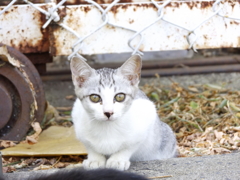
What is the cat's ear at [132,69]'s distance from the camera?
2125mm

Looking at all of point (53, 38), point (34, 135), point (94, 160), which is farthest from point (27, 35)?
point (94, 160)

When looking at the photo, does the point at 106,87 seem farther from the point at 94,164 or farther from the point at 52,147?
the point at 52,147

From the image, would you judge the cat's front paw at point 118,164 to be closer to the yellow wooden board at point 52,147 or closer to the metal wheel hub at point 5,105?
the yellow wooden board at point 52,147

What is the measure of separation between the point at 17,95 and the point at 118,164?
2.93ft

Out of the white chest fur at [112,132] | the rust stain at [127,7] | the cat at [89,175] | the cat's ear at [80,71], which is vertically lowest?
the white chest fur at [112,132]

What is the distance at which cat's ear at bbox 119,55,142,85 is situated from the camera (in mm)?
2125

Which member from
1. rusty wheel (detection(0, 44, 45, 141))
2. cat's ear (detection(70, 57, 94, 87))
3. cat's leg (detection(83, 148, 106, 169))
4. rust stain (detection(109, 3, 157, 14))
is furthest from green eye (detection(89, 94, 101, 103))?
rust stain (detection(109, 3, 157, 14))

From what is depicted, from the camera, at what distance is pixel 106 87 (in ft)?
6.75

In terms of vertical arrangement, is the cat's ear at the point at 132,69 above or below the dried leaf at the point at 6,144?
above

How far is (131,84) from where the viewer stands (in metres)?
2.18

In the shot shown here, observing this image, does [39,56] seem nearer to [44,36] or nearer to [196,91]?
[44,36]

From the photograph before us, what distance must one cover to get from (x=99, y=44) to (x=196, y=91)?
4.56ft

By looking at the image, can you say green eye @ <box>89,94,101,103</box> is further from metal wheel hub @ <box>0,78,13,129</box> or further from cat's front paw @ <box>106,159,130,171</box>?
metal wheel hub @ <box>0,78,13,129</box>

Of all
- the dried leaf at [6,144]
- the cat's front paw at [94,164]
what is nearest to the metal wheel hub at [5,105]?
the dried leaf at [6,144]
